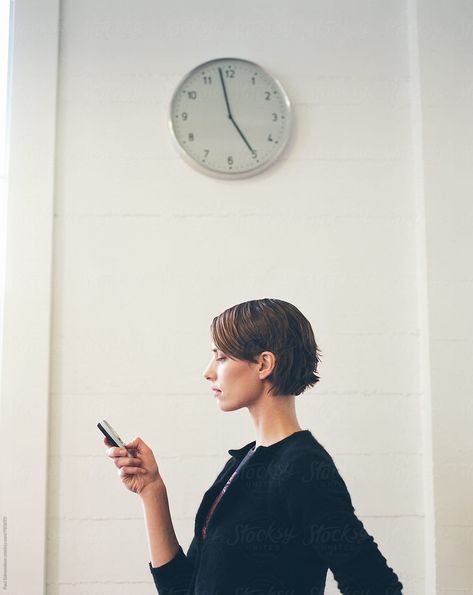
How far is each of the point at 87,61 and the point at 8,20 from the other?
0.32 meters

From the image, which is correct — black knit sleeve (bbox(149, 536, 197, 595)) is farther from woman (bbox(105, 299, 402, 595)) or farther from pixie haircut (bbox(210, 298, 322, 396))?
pixie haircut (bbox(210, 298, 322, 396))

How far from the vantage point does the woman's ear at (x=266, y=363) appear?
119 centimetres

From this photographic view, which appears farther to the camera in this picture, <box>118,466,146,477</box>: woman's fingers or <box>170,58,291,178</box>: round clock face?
<box>170,58,291,178</box>: round clock face

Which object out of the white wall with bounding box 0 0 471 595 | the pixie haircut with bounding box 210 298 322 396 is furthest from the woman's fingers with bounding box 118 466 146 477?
the white wall with bounding box 0 0 471 595

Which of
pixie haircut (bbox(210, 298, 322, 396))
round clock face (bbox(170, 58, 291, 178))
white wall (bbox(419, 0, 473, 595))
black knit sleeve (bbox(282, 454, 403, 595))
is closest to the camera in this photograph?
black knit sleeve (bbox(282, 454, 403, 595))

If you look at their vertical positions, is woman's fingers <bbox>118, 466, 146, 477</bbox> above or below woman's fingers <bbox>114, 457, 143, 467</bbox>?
below

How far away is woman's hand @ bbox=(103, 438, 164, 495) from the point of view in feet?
4.02

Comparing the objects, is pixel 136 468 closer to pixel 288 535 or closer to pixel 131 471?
pixel 131 471

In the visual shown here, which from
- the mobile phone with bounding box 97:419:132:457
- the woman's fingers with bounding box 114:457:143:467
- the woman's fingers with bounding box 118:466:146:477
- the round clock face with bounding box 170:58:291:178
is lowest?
the woman's fingers with bounding box 118:466:146:477

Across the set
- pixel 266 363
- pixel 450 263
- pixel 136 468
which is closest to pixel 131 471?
pixel 136 468

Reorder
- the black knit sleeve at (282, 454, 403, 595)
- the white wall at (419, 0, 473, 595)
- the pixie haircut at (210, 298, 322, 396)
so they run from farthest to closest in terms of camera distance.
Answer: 1. the white wall at (419, 0, 473, 595)
2. the pixie haircut at (210, 298, 322, 396)
3. the black knit sleeve at (282, 454, 403, 595)

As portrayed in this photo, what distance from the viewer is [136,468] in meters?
1.24

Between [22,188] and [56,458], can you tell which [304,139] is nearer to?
[22,188]

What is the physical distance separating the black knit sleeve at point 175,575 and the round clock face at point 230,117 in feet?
4.10
